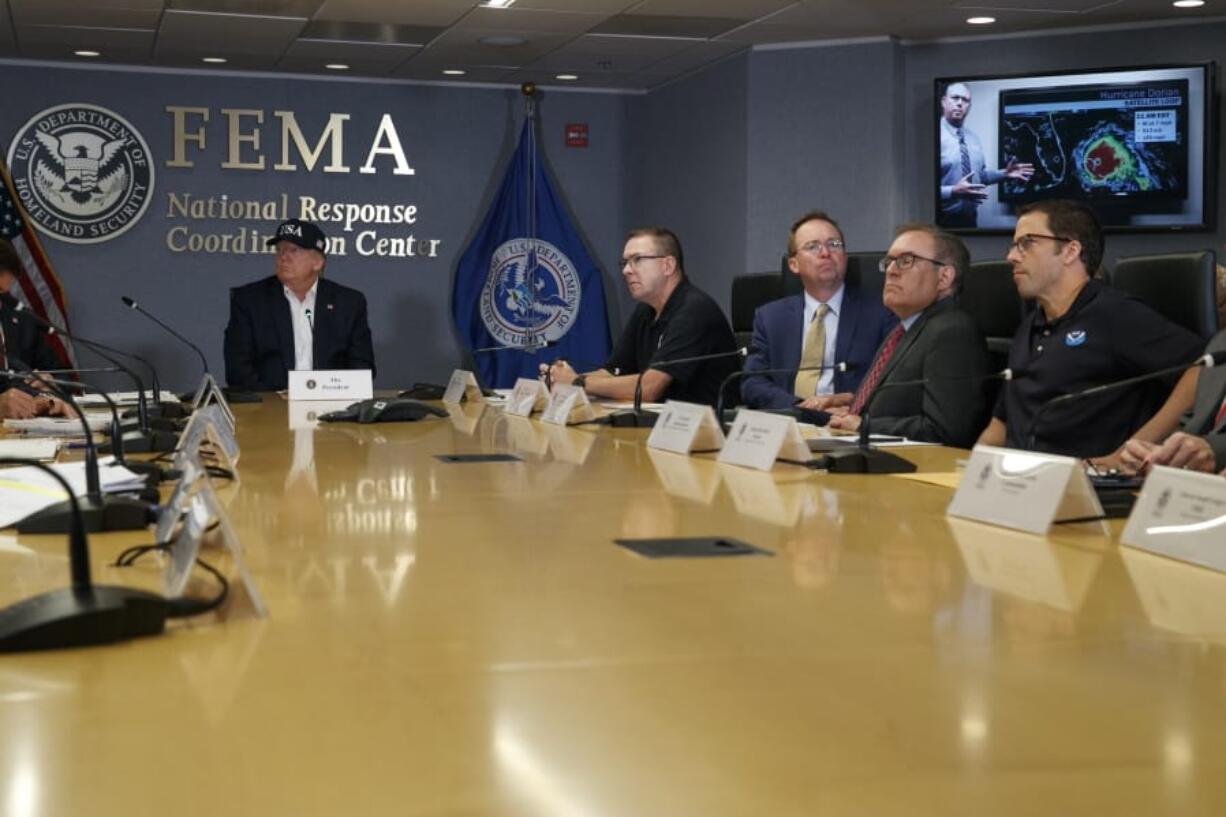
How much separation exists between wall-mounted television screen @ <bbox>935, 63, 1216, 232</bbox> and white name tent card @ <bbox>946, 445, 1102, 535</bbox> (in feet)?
17.0

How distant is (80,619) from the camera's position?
1.22m

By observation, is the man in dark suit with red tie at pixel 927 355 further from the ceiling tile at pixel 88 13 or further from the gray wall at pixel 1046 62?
the ceiling tile at pixel 88 13

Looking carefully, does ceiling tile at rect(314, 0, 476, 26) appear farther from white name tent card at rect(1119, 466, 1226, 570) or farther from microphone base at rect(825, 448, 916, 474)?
white name tent card at rect(1119, 466, 1226, 570)


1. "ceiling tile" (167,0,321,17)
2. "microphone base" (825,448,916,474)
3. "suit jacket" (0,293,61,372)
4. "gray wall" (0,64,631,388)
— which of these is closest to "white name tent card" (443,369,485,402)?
"suit jacket" (0,293,61,372)

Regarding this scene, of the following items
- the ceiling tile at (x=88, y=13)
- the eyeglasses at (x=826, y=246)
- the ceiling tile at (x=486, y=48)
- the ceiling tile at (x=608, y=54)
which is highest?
the ceiling tile at (x=88, y=13)

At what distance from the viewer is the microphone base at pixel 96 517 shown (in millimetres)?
1888

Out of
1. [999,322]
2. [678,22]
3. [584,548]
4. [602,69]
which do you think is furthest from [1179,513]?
[602,69]

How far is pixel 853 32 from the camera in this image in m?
7.10

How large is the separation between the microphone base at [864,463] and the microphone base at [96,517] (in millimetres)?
1239

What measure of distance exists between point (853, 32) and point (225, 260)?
3.51 m

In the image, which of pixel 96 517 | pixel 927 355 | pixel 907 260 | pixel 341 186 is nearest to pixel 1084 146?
pixel 907 260

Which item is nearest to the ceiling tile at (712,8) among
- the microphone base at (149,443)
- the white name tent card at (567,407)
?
the white name tent card at (567,407)

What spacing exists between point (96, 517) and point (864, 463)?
1351 mm

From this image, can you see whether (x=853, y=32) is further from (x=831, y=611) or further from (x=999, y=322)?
(x=831, y=611)
